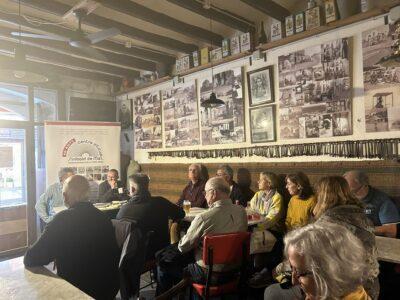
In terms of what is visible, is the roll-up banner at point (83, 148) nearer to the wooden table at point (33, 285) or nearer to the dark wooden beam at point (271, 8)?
the dark wooden beam at point (271, 8)

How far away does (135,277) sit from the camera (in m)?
2.37

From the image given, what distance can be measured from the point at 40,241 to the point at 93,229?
→ 336 mm

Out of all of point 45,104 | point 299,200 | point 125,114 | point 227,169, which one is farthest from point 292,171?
point 45,104

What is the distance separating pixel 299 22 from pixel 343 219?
9.52ft

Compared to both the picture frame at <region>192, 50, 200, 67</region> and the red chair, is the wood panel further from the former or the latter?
the red chair

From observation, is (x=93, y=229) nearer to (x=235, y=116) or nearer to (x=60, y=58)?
(x=235, y=116)

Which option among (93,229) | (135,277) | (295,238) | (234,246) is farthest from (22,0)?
(295,238)

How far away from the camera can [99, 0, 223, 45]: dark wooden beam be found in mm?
3740

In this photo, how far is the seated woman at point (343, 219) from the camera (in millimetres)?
1638

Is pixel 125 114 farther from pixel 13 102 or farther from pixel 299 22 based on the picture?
pixel 299 22

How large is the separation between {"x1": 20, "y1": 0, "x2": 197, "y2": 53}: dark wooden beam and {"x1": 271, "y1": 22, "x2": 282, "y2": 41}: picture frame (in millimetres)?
1536

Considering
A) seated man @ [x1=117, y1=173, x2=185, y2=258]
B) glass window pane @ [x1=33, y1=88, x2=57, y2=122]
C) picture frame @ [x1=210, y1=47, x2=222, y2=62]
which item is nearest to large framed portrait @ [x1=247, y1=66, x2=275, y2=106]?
picture frame @ [x1=210, y1=47, x2=222, y2=62]

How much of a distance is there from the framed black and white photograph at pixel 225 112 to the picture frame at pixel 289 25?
3.04 ft

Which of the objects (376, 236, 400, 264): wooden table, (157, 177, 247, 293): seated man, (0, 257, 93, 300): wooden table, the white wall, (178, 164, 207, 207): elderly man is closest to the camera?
(0, 257, 93, 300): wooden table
